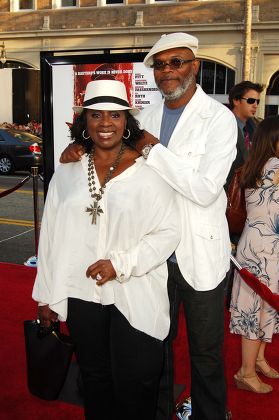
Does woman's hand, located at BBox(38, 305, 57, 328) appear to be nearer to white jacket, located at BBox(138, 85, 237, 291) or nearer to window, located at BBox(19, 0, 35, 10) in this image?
white jacket, located at BBox(138, 85, 237, 291)

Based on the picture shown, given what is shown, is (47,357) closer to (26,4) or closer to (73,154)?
(73,154)

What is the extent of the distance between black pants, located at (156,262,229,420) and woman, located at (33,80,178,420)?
230mm

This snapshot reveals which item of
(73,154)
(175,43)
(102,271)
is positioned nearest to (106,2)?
(175,43)

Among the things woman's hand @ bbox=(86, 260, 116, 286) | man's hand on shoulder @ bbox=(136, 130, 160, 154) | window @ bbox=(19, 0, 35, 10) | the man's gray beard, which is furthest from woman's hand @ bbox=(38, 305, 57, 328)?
window @ bbox=(19, 0, 35, 10)

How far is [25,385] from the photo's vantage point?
3.29 m

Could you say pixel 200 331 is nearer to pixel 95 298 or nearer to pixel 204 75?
pixel 95 298

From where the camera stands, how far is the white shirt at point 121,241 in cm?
211

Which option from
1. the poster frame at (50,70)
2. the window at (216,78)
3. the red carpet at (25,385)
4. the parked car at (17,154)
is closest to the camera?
the red carpet at (25,385)

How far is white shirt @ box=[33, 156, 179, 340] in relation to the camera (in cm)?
211

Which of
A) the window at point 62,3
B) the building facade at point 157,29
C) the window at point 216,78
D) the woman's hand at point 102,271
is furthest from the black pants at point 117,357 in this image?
the window at point 62,3

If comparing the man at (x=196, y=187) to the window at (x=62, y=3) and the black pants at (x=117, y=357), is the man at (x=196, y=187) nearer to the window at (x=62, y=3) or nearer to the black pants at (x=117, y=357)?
the black pants at (x=117, y=357)

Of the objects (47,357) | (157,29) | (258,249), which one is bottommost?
(47,357)

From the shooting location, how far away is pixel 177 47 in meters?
2.35

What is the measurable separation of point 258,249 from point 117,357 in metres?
1.31
